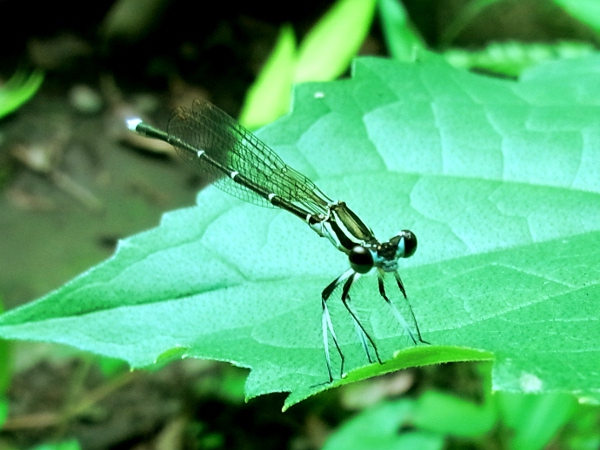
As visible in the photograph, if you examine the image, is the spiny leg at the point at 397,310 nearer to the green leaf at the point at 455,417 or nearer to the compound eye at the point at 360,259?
the compound eye at the point at 360,259

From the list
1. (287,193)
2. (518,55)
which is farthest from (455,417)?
(518,55)


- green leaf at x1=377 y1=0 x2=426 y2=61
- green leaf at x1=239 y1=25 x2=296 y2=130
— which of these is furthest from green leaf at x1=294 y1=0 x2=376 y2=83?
green leaf at x1=377 y1=0 x2=426 y2=61

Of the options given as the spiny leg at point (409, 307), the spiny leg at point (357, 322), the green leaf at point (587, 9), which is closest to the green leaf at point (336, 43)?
the green leaf at point (587, 9)

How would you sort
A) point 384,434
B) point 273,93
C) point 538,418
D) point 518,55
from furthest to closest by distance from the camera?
point 518,55
point 273,93
point 384,434
point 538,418

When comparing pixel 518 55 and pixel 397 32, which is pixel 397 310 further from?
pixel 397 32

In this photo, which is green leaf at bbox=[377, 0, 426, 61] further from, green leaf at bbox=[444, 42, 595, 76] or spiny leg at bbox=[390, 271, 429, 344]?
spiny leg at bbox=[390, 271, 429, 344]

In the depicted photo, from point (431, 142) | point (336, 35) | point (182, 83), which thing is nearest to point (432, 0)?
point (182, 83)
